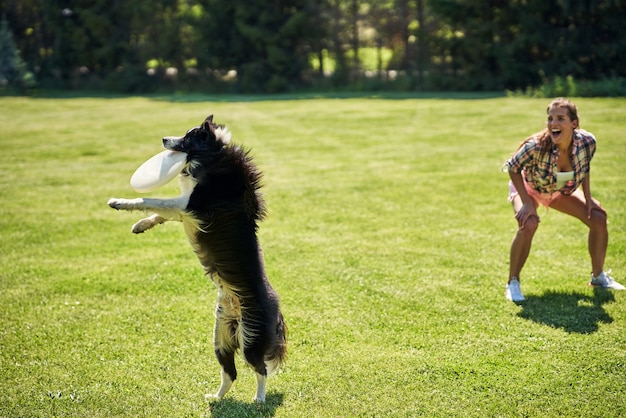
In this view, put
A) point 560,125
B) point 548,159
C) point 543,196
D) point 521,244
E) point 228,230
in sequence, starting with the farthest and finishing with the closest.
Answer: point 543,196, point 521,244, point 548,159, point 560,125, point 228,230

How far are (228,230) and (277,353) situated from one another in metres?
0.96

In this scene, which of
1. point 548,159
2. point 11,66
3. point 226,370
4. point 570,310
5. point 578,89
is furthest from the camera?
point 11,66

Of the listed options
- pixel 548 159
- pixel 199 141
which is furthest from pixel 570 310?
pixel 199 141

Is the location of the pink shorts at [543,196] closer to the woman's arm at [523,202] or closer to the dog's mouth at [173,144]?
the woman's arm at [523,202]

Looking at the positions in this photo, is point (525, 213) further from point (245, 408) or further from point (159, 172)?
point (159, 172)

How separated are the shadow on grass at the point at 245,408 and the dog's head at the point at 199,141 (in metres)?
1.88

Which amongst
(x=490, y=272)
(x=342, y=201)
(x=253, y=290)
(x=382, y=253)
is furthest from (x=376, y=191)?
(x=253, y=290)

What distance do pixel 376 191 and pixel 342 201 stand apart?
35.1 inches

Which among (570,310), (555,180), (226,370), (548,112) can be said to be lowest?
(570,310)

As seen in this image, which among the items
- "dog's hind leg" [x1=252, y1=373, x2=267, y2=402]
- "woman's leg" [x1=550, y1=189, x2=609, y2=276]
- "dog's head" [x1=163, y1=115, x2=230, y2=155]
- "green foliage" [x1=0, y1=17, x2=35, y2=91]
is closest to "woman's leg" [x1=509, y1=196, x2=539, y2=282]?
"woman's leg" [x1=550, y1=189, x2=609, y2=276]

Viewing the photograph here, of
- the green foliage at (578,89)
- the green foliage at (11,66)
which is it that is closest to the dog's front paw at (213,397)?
the green foliage at (578,89)

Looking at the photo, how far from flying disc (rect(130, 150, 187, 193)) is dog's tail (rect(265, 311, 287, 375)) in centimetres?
129

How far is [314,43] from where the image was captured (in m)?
32.3

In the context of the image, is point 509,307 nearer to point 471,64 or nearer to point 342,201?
point 342,201
